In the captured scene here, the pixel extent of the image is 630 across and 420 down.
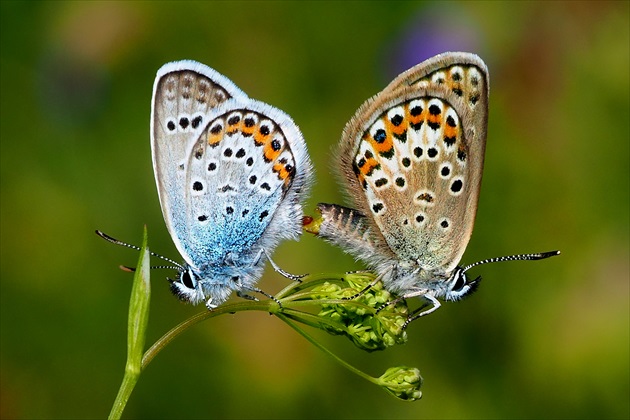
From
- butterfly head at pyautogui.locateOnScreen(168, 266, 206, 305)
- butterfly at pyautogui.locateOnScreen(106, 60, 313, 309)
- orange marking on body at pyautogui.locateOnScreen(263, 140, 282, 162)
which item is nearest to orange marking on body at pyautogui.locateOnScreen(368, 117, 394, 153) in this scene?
butterfly at pyautogui.locateOnScreen(106, 60, 313, 309)

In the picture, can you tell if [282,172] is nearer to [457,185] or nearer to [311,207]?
[457,185]

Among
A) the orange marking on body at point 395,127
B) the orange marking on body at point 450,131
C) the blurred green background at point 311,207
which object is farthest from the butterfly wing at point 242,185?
the blurred green background at point 311,207

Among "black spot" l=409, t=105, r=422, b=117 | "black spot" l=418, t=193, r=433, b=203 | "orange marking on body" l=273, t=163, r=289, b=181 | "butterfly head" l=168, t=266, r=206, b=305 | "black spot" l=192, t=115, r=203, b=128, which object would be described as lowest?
"butterfly head" l=168, t=266, r=206, b=305

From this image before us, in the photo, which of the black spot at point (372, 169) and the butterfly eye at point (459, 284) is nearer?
the butterfly eye at point (459, 284)

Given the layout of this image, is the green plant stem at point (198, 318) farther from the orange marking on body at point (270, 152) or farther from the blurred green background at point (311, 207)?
the blurred green background at point (311, 207)

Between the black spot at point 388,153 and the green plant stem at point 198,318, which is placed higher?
the black spot at point 388,153

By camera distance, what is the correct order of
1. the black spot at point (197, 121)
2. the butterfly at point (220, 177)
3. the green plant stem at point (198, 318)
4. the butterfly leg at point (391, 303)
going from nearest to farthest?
1. the green plant stem at point (198, 318)
2. the butterfly leg at point (391, 303)
3. the butterfly at point (220, 177)
4. the black spot at point (197, 121)

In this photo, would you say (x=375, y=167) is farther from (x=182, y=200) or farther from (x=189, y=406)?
(x=189, y=406)

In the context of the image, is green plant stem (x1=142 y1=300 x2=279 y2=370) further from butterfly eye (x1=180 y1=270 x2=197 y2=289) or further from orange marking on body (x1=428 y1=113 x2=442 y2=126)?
orange marking on body (x1=428 y1=113 x2=442 y2=126)
